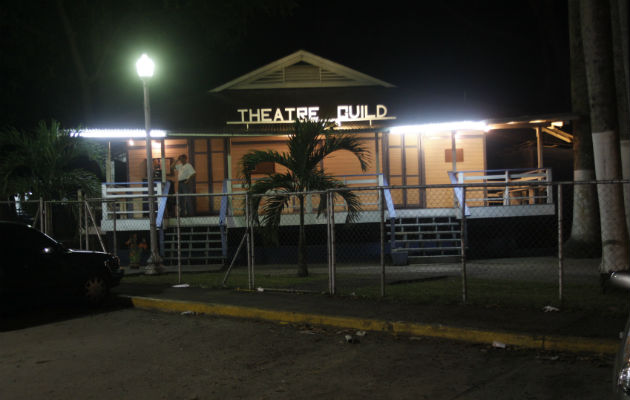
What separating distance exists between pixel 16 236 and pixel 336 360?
19.9ft

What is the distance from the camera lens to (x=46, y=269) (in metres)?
9.35

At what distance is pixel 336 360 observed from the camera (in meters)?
6.29

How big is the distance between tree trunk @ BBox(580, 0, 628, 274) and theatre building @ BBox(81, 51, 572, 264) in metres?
7.31

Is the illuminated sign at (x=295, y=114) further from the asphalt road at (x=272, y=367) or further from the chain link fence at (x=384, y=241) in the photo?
the asphalt road at (x=272, y=367)

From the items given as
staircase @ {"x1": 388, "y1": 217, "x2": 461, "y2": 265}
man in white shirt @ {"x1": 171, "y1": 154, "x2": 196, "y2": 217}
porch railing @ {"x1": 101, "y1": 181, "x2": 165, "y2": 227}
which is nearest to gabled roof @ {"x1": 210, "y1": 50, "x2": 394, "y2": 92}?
man in white shirt @ {"x1": 171, "y1": 154, "x2": 196, "y2": 217}

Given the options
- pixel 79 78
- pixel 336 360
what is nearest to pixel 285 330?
pixel 336 360

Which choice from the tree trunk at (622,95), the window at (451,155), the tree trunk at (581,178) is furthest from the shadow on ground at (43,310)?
the window at (451,155)

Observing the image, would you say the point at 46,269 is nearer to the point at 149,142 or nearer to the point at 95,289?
the point at 95,289

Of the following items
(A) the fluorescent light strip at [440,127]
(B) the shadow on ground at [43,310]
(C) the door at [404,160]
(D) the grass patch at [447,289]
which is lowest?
(B) the shadow on ground at [43,310]

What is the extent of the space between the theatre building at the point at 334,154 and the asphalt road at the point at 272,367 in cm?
972

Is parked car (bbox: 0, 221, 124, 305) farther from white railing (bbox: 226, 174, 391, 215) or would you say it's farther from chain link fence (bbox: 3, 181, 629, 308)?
white railing (bbox: 226, 174, 391, 215)

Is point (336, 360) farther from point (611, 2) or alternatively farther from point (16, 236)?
point (611, 2)

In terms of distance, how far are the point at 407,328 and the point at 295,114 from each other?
13587 millimetres

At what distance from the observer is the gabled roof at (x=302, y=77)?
22438mm
